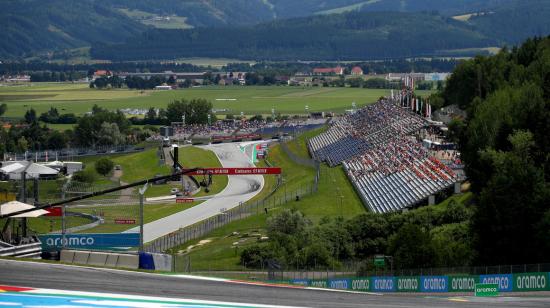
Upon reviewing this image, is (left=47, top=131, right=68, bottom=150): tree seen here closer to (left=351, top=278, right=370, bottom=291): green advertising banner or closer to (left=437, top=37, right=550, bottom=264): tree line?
(left=437, top=37, right=550, bottom=264): tree line

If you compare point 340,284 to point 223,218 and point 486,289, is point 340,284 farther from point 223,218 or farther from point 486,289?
point 223,218

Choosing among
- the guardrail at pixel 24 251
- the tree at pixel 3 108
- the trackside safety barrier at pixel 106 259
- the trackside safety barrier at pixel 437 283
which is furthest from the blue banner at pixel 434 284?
the tree at pixel 3 108

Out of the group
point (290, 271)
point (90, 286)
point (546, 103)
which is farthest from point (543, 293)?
point (546, 103)

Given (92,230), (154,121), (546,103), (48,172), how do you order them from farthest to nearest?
(154,121)
(48,172)
(546,103)
(92,230)

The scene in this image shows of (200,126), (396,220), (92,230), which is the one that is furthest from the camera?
(200,126)

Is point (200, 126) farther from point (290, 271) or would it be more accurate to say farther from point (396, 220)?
point (290, 271)

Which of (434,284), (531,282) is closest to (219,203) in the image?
(434,284)

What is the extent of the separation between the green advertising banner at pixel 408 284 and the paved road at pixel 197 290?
4715 mm

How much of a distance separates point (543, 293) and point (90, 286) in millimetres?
15550

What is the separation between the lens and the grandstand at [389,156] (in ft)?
239

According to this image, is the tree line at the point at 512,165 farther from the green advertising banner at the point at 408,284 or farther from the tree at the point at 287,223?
the tree at the point at 287,223

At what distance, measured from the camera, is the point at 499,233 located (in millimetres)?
56906

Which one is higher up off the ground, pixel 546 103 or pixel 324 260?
pixel 546 103

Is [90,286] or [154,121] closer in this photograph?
[90,286]
